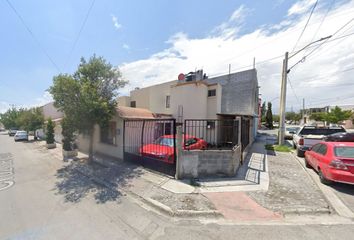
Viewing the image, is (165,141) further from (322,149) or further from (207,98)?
(207,98)

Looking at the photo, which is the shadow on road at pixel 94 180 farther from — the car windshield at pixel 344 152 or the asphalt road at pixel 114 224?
the car windshield at pixel 344 152

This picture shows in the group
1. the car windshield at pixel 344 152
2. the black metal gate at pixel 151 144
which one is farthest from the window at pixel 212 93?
the car windshield at pixel 344 152

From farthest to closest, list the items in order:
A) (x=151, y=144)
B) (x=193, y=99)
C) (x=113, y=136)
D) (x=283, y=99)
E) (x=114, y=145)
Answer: (x=283, y=99)
(x=193, y=99)
(x=113, y=136)
(x=114, y=145)
(x=151, y=144)

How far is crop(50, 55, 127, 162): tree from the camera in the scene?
26.8 ft

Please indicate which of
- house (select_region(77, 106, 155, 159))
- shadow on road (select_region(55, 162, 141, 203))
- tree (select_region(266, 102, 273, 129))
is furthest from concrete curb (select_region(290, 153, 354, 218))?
tree (select_region(266, 102, 273, 129))

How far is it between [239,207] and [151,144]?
16.8ft

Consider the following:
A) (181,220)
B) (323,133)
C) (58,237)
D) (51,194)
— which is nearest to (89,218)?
(58,237)

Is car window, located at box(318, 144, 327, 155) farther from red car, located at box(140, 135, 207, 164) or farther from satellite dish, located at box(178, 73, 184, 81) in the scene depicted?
satellite dish, located at box(178, 73, 184, 81)

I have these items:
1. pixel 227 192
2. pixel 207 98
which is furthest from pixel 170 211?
pixel 207 98

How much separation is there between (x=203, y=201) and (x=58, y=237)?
344 cm

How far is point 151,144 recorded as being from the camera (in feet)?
28.6

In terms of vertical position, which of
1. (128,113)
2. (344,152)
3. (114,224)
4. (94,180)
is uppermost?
(128,113)

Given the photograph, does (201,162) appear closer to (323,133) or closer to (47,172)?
(47,172)

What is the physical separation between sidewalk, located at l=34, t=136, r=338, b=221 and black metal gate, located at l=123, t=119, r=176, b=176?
0.46 metres
